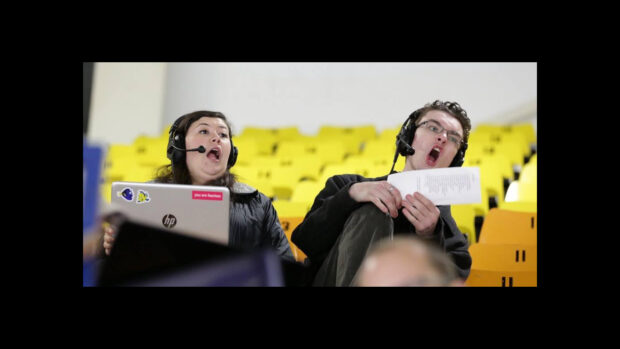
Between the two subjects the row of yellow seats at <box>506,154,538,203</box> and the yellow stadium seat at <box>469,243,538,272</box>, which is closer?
the yellow stadium seat at <box>469,243,538,272</box>

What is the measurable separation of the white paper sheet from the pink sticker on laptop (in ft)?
1.59

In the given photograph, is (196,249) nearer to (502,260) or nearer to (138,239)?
(138,239)

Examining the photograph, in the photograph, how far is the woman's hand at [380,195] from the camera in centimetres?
155

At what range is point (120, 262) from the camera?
1715 millimetres

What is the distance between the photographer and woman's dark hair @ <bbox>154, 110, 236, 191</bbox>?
1.77 m

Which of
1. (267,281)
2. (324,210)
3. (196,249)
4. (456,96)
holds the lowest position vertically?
(267,281)

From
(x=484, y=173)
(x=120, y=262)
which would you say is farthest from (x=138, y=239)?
(x=484, y=173)

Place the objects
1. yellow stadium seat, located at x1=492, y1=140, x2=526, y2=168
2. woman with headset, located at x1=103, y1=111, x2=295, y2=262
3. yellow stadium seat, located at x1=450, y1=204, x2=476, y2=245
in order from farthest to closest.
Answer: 1. yellow stadium seat, located at x1=492, y1=140, x2=526, y2=168
2. yellow stadium seat, located at x1=450, y1=204, x2=476, y2=245
3. woman with headset, located at x1=103, y1=111, x2=295, y2=262

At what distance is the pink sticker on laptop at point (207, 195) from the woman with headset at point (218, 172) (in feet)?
0.50

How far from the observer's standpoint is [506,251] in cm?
189

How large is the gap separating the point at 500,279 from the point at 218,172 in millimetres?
944

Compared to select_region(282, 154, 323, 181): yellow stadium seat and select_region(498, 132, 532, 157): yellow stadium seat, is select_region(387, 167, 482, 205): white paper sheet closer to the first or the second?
select_region(282, 154, 323, 181): yellow stadium seat

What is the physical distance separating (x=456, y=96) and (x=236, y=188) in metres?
0.93

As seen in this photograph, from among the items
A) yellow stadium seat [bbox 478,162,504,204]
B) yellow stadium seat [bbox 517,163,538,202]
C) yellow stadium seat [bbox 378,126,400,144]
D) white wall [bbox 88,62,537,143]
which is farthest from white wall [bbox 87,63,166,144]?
yellow stadium seat [bbox 517,163,538,202]
